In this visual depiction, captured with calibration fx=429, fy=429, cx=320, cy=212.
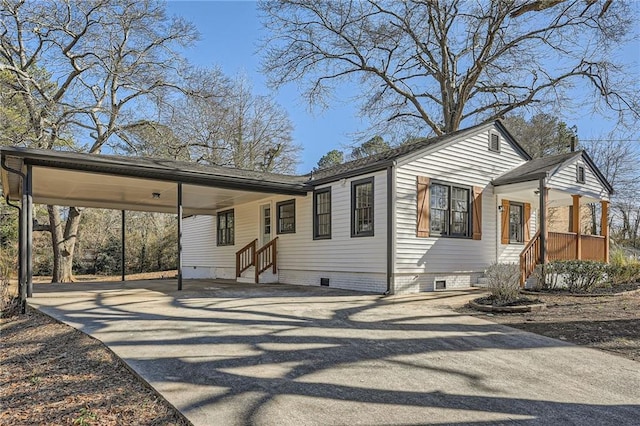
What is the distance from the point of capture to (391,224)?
A: 33.7 feet

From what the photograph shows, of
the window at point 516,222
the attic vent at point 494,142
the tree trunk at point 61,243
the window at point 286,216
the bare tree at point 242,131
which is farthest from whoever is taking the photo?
the bare tree at point 242,131

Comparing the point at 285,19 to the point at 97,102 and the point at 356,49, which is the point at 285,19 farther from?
the point at 97,102

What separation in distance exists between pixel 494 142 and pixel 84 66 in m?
15.8

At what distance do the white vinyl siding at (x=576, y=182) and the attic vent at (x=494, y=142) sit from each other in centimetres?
185

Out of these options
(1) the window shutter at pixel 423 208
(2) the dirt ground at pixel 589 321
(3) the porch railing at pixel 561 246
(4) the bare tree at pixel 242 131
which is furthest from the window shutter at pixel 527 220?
(4) the bare tree at pixel 242 131

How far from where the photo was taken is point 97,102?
18297mm

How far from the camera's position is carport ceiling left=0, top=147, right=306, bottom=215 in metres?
8.83

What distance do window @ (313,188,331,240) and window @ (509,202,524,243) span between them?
5945mm

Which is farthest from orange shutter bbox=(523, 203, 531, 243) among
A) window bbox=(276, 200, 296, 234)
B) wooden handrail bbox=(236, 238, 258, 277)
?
wooden handrail bbox=(236, 238, 258, 277)

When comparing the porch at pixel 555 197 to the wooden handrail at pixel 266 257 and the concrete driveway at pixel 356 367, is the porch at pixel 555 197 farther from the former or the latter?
the wooden handrail at pixel 266 257

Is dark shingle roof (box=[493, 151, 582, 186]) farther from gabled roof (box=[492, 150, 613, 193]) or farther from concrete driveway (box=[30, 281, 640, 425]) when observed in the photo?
concrete driveway (box=[30, 281, 640, 425])

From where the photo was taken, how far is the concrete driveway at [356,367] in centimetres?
350

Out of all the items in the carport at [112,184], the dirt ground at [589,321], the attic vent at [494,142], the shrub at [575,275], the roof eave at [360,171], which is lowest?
the dirt ground at [589,321]

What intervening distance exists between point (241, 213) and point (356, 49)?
1039 centimetres
